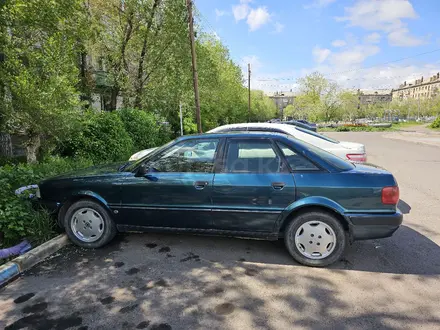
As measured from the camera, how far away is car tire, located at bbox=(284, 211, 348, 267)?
332cm

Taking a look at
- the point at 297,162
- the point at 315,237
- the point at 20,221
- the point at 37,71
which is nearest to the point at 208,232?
the point at 315,237

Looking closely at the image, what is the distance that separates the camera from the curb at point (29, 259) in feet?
10.4

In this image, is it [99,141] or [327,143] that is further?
[99,141]

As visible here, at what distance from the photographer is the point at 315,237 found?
3.37m

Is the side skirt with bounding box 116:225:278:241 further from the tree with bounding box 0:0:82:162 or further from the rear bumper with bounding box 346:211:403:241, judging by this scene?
the tree with bounding box 0:0:82:162

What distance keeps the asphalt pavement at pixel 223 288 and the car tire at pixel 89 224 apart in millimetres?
130

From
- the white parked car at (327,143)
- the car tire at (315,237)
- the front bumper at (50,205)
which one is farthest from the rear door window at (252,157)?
the white parked car at (327,143)

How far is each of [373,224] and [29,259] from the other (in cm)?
402

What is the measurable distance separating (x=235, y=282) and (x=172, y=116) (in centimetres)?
1485

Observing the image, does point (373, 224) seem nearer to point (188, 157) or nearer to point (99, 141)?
point (188, 157)

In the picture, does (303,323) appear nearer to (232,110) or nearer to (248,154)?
(248,154)

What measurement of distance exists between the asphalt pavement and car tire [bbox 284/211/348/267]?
4.7 inches

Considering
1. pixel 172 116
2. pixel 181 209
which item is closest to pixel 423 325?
pixel 181 209

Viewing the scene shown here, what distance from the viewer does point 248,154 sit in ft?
11.8
